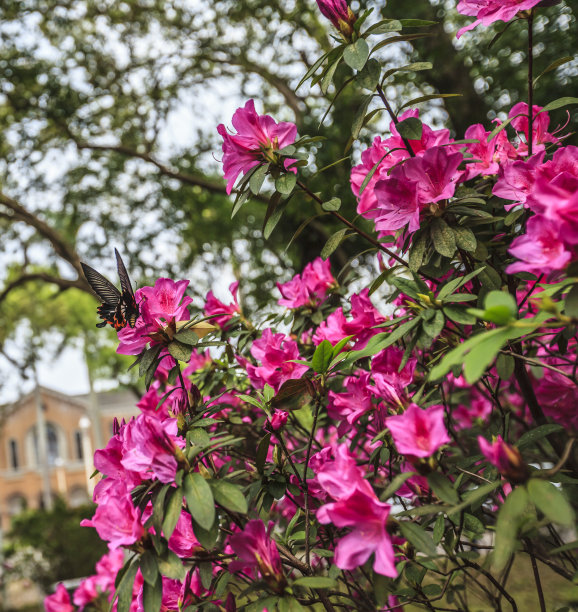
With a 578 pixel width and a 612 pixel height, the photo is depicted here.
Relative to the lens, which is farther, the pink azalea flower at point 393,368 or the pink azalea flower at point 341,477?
the pink azalea flower at point 393,368

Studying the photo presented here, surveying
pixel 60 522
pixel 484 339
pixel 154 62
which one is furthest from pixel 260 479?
pixel 60 522

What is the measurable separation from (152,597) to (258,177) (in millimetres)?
728

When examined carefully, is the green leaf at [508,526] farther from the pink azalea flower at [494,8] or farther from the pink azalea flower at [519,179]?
the pink azalea flower at [494,8]

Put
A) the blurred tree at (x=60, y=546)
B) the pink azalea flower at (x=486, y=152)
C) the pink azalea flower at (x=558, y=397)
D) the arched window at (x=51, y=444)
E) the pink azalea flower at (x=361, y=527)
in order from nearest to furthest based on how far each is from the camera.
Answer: the pink azalea flower at (x=361, y=527) < the pink azalea flower at (x=486, y=152) < the pink azalea flower at (x=558, y=397) < the blurred tree at (x=60, y=546) < the arched window at (x=51, y=444)

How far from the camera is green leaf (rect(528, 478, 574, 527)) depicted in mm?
Result: 625

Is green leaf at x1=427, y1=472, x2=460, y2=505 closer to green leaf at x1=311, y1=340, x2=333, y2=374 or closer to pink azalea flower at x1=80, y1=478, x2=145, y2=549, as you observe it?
green leaf at x1=311, y1=340, x2=333, y2=374

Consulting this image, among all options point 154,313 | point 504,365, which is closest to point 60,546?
point 154,313

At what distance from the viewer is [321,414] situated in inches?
60.9

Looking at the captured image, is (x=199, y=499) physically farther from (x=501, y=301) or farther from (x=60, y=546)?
(x=60, y=546)

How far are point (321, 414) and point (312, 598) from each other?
595 mm

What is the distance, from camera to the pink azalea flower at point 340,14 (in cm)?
104

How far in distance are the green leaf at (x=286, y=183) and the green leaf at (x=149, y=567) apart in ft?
2.12

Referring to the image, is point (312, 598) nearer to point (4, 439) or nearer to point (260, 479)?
point (260, 479)

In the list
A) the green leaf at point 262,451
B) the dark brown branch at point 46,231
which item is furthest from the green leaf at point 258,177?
the dark brown branch at point 46,231
